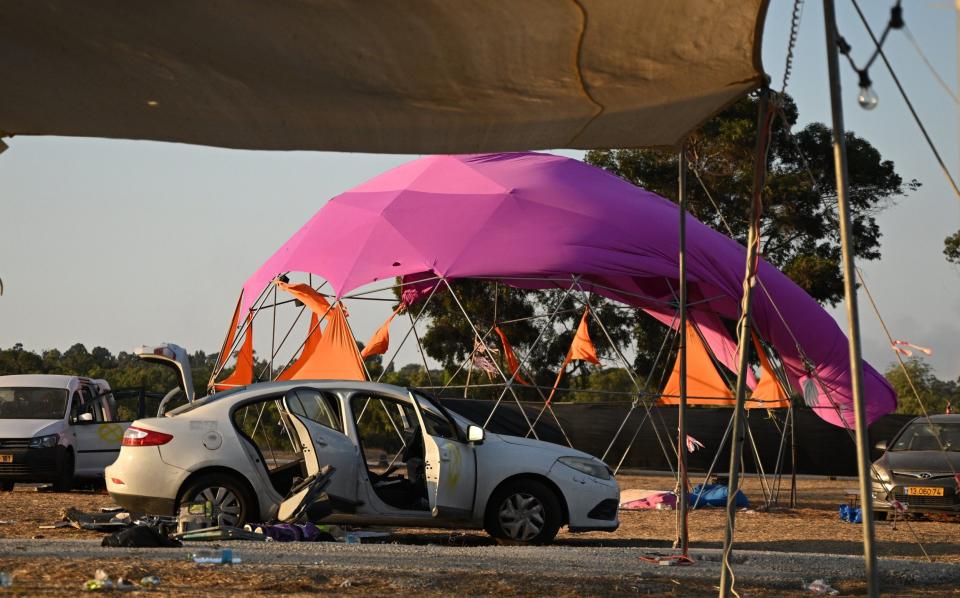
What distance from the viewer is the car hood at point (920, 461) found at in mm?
17031

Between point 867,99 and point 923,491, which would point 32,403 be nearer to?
point 923,491

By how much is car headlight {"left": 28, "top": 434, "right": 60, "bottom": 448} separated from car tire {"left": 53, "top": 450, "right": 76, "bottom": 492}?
1.01ft

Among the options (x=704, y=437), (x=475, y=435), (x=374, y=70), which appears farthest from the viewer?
(x=704, y=437)

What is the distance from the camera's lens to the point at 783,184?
37.0m

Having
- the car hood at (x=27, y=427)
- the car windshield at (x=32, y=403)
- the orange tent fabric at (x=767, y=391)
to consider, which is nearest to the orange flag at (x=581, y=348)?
the orange tent fabric at (x=767, y=391)

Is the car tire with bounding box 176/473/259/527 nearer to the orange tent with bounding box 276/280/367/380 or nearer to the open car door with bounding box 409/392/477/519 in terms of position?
the open car door with bounding box 409/392/477/519

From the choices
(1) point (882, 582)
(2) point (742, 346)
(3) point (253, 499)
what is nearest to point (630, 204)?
(3) point (253, 499)

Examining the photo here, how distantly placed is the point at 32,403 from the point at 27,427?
931mm

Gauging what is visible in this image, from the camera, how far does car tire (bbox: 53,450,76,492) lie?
62.0 feet

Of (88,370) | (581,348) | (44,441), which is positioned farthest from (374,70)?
(88,370)

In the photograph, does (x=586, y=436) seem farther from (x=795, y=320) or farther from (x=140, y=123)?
(x=140, y=123)

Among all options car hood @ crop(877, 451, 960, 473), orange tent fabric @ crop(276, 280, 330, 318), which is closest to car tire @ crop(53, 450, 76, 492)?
orange tent fabric @ crop(276, 280, 330, 318)

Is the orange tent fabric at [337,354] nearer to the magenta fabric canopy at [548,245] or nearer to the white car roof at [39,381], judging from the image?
the magenta fabric canopy at [548,245]

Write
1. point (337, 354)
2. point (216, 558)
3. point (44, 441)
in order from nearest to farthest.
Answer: point (216, 558) → point (44, 441) → point (337, 354)
